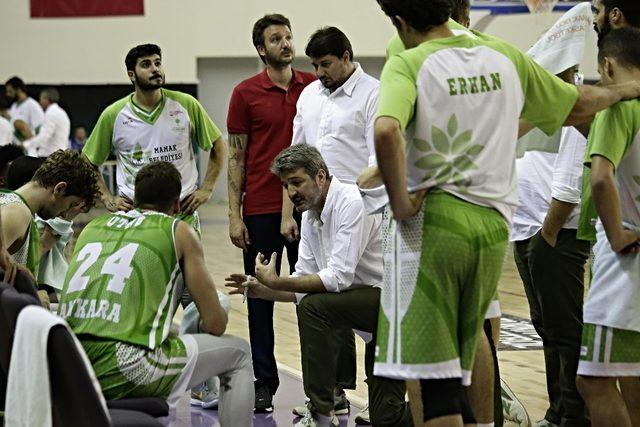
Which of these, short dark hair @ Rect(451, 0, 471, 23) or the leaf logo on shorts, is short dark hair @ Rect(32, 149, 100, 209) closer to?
short dark hair @ Rect(451, 0, 471, 23)

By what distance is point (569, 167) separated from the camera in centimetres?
432

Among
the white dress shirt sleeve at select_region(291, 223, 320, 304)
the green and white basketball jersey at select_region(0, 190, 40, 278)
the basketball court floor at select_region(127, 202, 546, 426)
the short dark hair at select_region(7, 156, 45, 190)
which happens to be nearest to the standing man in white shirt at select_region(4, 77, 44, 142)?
the basketball court floor at select_region(127, 202, 546, 426)

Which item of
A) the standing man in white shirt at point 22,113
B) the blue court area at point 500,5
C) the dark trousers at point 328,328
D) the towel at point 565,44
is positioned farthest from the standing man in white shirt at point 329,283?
the standing man in white shirt at point 22,113

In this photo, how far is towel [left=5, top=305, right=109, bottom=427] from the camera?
2.62m

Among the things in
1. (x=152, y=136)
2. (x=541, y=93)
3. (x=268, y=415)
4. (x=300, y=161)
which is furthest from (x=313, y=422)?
(x=541, y=93)

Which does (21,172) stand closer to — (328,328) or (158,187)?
(158,187)

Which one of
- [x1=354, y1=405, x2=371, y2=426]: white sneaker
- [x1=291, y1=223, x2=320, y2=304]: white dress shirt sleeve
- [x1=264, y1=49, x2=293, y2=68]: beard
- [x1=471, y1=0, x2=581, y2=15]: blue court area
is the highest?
[x1=471, y1=0, x2=581, y2=15]: blue court area

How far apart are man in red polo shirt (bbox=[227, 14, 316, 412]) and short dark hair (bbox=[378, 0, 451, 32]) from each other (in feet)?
7.54

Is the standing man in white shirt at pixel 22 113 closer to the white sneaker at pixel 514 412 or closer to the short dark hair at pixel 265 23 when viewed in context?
the short dark hair at pixel 265 23

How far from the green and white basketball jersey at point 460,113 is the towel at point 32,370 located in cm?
101

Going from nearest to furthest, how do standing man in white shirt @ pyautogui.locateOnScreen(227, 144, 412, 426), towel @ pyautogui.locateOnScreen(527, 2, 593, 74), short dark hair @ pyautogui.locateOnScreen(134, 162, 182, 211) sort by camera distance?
short dark hair @ pyautogui.locateOnScreen(134, 162, 182, 211) → towel @ pyautogui.locateOnScreen(527, 2, 593, 74) → standing man in white shirt @ pyautogui.locateOnScreen(227, 144, 412, 426)

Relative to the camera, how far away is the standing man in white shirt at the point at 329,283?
435 centimetres

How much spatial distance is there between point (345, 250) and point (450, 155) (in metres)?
1.44

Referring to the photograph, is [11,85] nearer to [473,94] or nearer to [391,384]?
[391,384]
